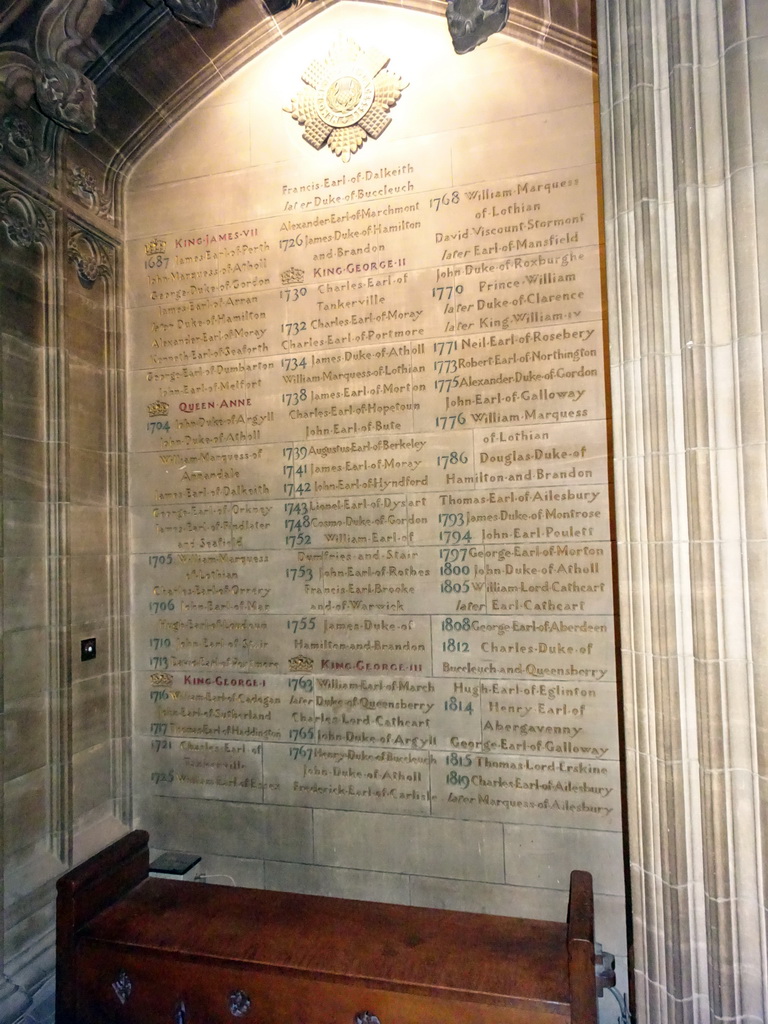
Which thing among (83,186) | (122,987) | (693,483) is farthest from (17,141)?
(122,987)

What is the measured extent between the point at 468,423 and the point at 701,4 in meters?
1.59

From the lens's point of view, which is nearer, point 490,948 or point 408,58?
point 490,948

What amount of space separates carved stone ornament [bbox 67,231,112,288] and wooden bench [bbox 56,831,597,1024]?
8.44 ft

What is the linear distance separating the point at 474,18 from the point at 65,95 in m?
1.79

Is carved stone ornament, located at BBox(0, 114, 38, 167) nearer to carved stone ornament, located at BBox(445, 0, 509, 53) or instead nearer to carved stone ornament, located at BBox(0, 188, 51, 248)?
carved stone ornament, located at BBox(0, 188, 51, 248)

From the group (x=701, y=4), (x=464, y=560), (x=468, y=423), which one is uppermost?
(x=701, y=4)

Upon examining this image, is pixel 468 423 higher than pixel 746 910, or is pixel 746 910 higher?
pixel 468 423

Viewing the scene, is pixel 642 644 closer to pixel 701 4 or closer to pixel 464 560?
pixel 464 560

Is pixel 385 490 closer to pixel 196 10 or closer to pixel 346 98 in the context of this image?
pixel 346 98

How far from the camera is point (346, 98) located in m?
3.07

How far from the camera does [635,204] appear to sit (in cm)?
224

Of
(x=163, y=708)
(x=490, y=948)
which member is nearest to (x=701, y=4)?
(x=490, y=948)

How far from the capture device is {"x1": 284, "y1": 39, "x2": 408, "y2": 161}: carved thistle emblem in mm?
3041

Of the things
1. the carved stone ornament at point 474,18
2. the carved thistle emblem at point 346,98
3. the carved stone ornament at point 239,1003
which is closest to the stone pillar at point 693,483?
the carved stone ornament at point 474,18
